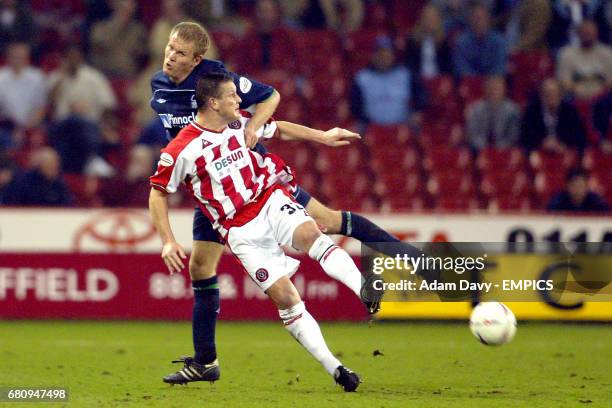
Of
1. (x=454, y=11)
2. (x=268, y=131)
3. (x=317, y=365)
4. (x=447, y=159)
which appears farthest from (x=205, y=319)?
(x=454, y=11)

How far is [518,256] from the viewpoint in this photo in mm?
11578

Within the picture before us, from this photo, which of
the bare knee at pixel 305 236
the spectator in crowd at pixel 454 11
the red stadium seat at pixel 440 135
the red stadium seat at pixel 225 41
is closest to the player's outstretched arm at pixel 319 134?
the bare knee at pixel 305 236

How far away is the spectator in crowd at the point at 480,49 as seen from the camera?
14.9 meters

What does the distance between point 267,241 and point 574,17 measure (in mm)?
9527

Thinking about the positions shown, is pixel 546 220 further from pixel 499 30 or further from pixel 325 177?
pixel 499 30

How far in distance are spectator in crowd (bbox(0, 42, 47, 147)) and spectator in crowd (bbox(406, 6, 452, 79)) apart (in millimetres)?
4582

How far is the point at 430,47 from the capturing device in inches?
594

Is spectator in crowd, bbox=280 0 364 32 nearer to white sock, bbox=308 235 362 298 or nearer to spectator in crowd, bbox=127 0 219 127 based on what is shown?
spectator in crowd, bbox=127 0 219 127

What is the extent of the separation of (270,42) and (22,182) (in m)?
4.02

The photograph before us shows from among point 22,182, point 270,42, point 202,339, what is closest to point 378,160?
point 270,42

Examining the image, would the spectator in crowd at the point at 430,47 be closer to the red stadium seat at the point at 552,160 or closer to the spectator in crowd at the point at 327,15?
the spectator in crowd at the point at 327,15

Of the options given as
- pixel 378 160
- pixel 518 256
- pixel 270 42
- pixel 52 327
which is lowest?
pixel 52 327

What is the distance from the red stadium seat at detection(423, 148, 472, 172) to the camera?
13875 millimetres

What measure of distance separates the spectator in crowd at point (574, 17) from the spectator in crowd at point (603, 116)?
3.76ft
